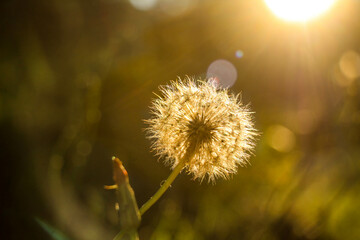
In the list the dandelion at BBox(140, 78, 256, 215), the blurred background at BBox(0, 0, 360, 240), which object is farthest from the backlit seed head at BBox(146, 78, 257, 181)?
the blurred background at BBox(0, 0, 360, 240)

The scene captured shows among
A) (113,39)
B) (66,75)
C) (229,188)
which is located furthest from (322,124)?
(66,75)

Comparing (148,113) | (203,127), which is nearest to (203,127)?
(203,127)

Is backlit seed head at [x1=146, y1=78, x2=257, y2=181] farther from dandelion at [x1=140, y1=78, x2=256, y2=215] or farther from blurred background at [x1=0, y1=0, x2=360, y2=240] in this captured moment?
blurred background at [x1=0, y1=0, x2=360, y2=240]

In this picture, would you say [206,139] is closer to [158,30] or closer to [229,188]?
[229,188]

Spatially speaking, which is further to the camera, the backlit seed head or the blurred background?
the blurred background

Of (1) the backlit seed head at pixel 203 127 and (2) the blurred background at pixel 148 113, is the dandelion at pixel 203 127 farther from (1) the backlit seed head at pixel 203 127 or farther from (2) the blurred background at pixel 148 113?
(2) the blurred background at pixel 148 113

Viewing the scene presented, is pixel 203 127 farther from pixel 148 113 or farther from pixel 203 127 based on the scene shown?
pixel 148 113

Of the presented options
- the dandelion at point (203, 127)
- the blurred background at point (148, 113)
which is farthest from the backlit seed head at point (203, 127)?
the blurred background at point (148, 113)
